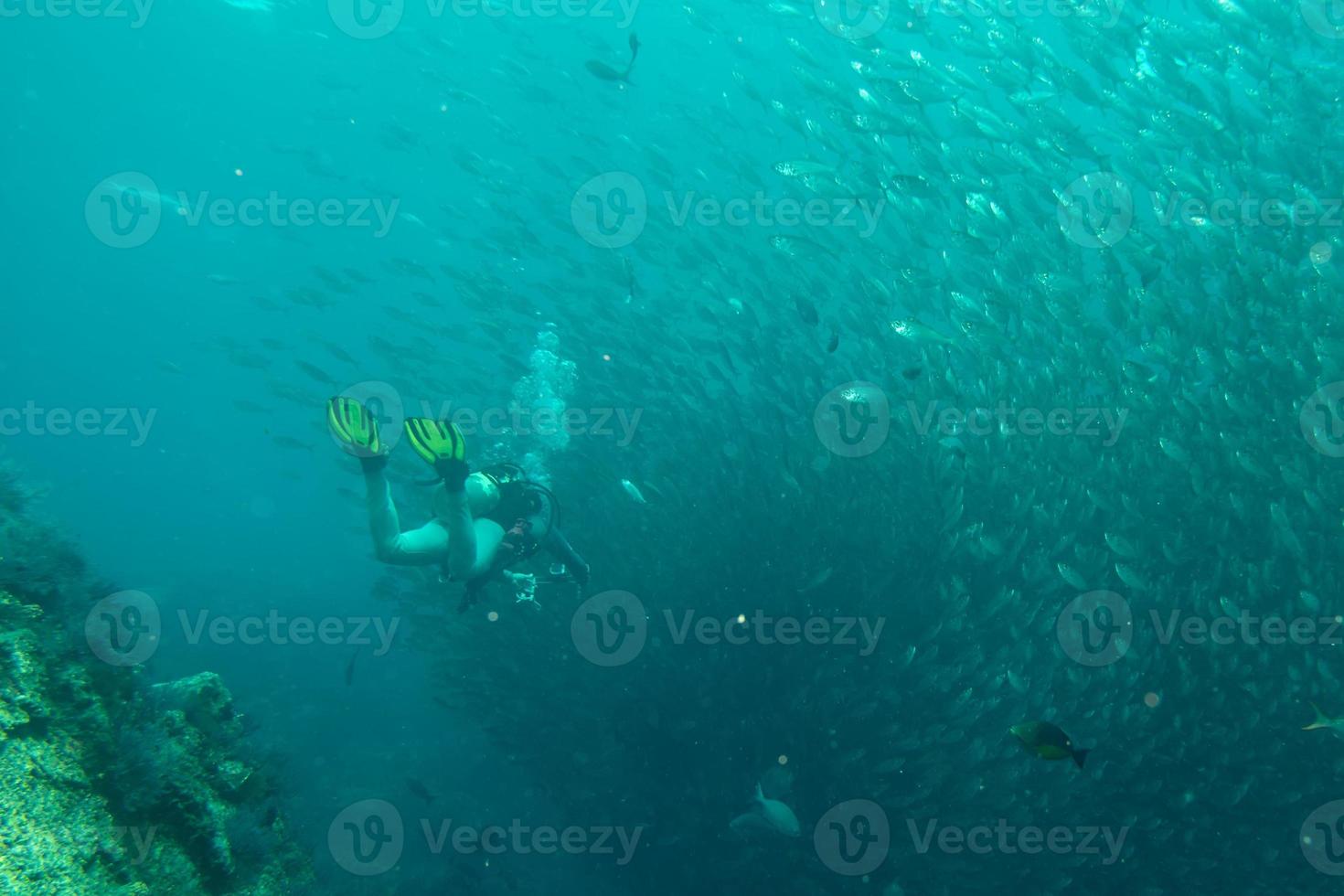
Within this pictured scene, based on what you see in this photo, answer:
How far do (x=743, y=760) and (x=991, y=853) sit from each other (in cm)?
325

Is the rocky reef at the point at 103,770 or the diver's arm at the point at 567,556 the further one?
the diver's arm at the point at 567,556

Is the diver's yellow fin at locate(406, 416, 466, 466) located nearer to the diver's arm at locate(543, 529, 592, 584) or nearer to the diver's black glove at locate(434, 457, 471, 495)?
the diver's black glove at locate(434, 457, 471, 495)

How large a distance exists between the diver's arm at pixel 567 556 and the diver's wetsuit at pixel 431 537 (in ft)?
1.51

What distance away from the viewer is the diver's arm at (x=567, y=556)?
23.4 ft

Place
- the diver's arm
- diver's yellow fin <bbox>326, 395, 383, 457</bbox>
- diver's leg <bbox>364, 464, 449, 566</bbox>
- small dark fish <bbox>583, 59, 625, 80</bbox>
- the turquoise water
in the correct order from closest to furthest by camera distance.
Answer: diver's yellow fin <bbox>326, 395, 383, 457</bbox>
diver's leg <bbox>364, 464, 449, 566</bbox>
the diver's arm
the turquoise water
small dark fish <bbox>583, 59, 625, 80</bbox>

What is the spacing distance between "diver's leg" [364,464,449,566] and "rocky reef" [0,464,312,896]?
154 cm

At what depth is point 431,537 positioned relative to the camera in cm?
634

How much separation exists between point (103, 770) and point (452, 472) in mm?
2827

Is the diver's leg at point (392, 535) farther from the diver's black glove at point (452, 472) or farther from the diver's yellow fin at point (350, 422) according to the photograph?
the diver's black glove at point (452, 472)

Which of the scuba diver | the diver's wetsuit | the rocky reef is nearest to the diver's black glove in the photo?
the scuba diver

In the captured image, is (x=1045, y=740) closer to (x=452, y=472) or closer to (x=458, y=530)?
(x=458, y=530)

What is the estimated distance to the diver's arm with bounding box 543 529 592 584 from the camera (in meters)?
7.14

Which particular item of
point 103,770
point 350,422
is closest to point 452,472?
point 350,422

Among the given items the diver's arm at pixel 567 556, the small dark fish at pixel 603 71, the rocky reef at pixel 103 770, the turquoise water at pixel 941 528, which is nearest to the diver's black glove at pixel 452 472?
the turquoise water at pixel 941 528
